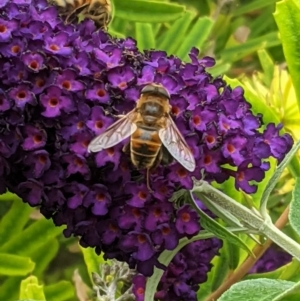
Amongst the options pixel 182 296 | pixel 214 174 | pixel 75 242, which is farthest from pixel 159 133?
pixel 75 242

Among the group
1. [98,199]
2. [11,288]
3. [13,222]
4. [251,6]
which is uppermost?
[251,6]

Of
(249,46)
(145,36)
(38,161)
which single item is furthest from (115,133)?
(249,46)

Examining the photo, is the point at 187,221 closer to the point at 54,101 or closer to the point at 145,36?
the point at 54,101

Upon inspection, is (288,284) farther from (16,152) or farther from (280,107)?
(280,107)

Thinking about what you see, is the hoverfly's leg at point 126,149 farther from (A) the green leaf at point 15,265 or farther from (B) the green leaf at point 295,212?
(A) the green leaf at point 15,265

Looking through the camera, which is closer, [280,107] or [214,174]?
[214,174]

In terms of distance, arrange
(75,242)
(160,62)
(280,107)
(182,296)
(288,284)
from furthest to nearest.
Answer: (75,242) → (280,107) → (182,296) → (160,62) → (288,284)

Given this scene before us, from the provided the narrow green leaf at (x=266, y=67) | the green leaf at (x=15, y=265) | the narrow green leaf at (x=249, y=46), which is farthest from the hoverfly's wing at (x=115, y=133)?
the narrow green leaf at (x=249, y=46)

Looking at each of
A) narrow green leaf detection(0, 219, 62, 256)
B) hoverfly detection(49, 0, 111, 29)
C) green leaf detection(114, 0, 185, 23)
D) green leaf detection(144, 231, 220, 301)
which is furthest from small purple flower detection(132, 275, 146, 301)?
green leaf detection(114, 0, 185, 23)
